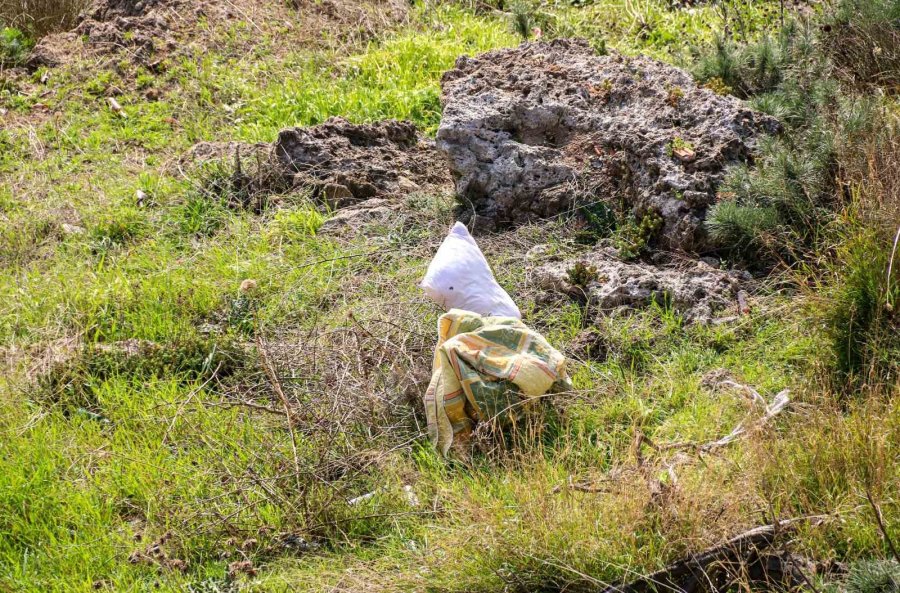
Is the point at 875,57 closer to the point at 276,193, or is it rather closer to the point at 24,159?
the point at 276,193

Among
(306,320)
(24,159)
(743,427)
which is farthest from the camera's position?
(24,159)

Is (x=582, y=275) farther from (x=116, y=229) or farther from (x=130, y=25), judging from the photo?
(x=130, y=25)

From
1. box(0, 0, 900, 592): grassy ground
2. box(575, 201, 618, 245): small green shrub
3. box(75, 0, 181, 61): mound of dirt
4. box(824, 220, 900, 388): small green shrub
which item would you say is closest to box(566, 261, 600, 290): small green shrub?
box(0, 0, 900, 592): grassy ground

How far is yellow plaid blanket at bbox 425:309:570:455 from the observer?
4055 millimetres

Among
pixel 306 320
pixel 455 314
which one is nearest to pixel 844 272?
pixel 455 314

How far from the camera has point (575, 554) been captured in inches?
123

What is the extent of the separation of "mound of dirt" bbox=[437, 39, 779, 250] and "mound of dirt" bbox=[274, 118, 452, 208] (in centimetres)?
43

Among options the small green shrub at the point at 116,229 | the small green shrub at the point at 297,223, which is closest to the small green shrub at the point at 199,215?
the small green shrub at the point at 116,229

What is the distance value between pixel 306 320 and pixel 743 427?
8.18 ft

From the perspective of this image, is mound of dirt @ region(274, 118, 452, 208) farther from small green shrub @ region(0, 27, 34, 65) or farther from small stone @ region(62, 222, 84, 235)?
small green shrub @ region(0, 27, 34, 65)

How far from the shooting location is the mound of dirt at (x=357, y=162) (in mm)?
6289

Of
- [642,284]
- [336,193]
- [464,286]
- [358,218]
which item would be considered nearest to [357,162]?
[336,193]

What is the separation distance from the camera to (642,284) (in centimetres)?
494

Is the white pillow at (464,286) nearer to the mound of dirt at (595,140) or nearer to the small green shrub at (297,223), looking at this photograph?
the mound of dirt at (595,140)
